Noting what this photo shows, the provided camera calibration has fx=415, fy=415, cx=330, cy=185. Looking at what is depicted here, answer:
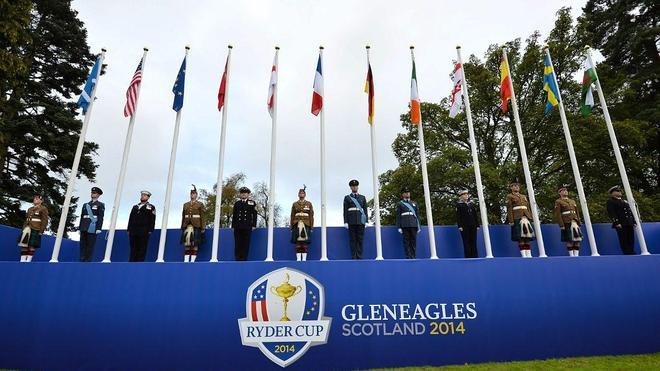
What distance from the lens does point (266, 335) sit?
7070mm

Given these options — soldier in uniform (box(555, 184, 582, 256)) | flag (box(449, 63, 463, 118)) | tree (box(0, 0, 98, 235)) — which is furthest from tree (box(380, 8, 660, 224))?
tree (box(0, 0, 98, 235))

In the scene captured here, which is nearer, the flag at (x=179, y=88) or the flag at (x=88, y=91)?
the flag at (x=88, y=91)

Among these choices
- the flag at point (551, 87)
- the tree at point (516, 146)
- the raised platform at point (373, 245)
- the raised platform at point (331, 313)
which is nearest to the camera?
the raised platform at point (331, 313)

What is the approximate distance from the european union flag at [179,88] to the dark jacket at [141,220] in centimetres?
229

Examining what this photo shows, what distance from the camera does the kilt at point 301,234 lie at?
8.77 metres

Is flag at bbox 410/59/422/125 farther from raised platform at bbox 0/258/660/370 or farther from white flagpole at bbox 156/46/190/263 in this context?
white flagpole at bbox 156/46/190/263

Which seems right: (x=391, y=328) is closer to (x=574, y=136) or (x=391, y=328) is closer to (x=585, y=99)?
(x=585, y=99)

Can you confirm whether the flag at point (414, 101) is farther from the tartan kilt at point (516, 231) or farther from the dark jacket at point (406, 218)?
the tartan kilt at point (516, 231)

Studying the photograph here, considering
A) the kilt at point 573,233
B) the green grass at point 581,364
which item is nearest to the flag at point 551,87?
the kilt at point 573,233

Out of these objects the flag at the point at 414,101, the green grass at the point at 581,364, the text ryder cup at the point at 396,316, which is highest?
the flag at the point at 414,101

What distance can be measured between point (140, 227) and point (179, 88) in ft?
10.4

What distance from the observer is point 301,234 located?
8789 millimetres

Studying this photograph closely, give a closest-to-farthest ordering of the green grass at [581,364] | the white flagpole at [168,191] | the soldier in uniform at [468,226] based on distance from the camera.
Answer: the green grass at [581,364] < the white flagpole at [168,191] < the soldier in uniform at [468,226]

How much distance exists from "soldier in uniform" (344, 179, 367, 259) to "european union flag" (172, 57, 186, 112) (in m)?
4.18
